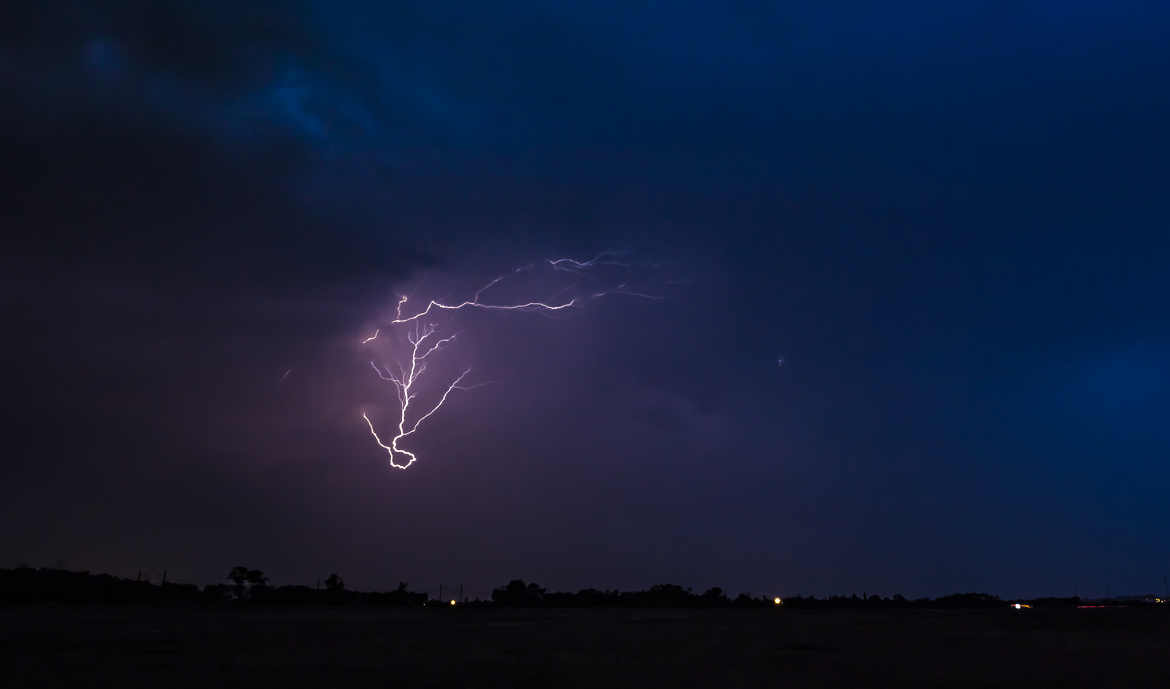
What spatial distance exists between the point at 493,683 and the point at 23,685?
7.23m

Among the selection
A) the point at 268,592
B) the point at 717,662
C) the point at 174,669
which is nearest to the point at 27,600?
the point at 268,592

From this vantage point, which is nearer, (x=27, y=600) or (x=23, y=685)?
(x=23, y=685)

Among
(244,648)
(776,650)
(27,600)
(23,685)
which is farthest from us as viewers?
(27,600)

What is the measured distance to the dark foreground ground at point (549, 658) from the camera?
45.7 ft

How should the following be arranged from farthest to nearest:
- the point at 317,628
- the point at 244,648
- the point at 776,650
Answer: the point at 317,628
the point at 776,650
the point at 244,648

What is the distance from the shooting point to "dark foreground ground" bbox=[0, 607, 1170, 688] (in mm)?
13922

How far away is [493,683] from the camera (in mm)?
13547

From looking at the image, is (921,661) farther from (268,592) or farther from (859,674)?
(268,592)

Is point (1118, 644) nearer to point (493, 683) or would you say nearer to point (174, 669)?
point (493, 683)

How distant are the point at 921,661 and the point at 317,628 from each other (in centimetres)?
1987

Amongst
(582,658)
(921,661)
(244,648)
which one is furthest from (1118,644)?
(244,648)

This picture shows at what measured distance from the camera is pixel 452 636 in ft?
81.6

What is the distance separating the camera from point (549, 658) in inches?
699

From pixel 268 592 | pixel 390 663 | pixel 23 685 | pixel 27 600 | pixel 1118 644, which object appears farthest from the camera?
pixel 268 592
